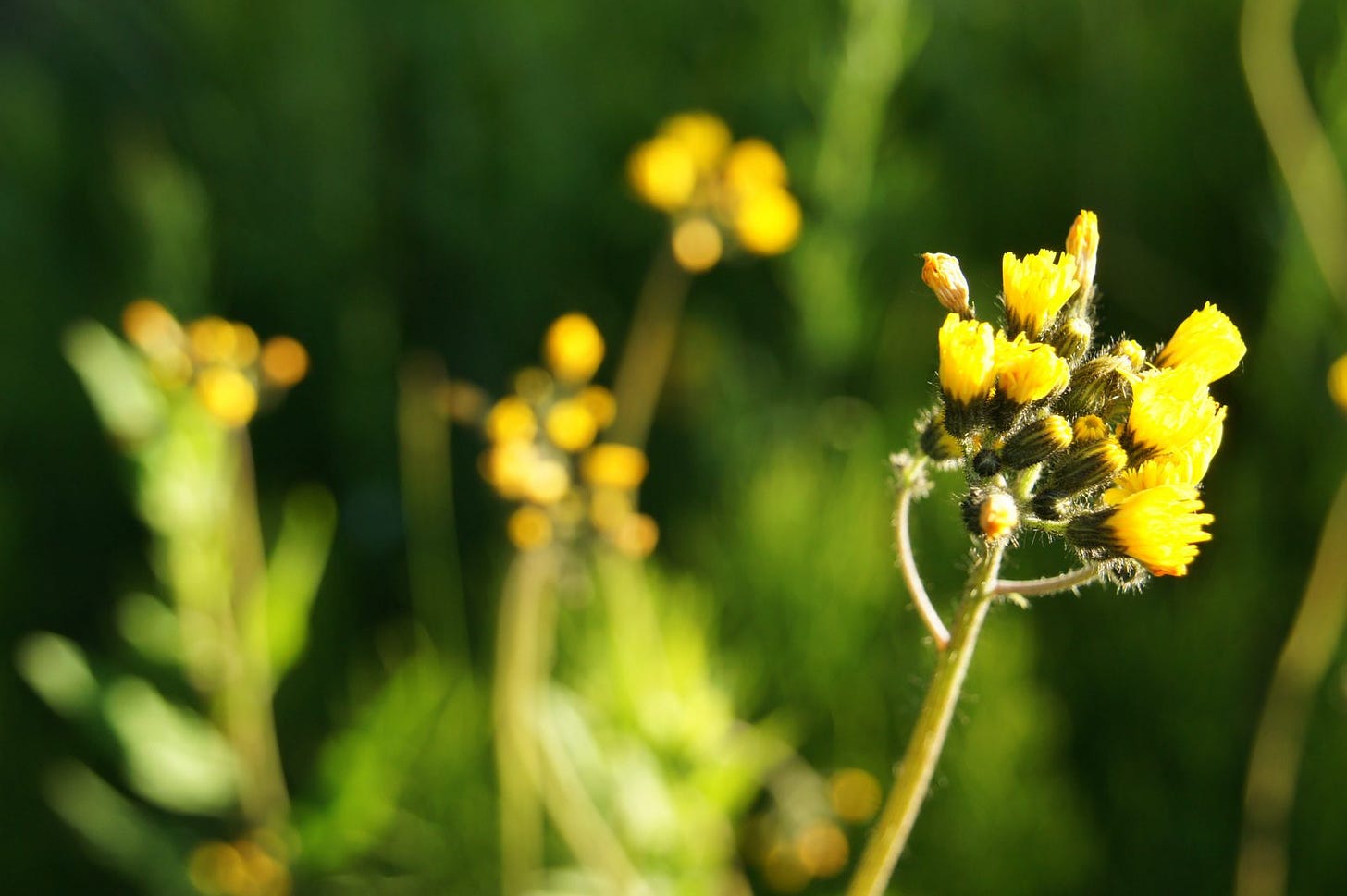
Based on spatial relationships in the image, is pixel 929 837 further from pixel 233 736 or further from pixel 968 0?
pixel 968 0

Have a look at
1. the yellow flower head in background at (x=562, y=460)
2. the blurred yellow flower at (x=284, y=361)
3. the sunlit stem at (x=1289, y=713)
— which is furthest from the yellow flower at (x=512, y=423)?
the sunlit stem at (x=1289, y=713)

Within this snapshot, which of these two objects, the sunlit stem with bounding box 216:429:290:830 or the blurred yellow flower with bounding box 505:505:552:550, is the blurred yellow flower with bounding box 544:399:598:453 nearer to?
the blurred yellow flower with bounding box 505:505:552:550

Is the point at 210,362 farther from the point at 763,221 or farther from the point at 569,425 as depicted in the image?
the point at 763,221

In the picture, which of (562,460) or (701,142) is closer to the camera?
(562,460)

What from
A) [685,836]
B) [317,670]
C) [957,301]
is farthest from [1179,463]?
[317,670]

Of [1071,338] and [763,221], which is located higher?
[763,221]

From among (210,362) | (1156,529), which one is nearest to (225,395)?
(210,362)

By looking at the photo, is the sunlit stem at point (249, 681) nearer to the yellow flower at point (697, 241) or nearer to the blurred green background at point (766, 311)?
the blurred green background at point (766, 311)
